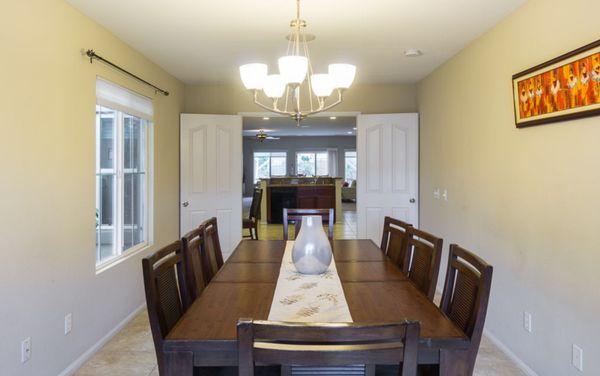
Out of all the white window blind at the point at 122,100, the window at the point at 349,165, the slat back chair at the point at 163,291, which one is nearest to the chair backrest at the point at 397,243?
the slat back chair at the point at 163,291

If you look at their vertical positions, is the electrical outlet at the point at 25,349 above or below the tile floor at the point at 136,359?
above

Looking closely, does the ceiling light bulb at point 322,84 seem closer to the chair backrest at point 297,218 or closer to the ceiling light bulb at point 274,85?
the ceiling light bulb at point 274,85

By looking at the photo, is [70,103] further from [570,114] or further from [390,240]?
[570,114]

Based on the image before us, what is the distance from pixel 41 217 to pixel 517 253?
2871mm

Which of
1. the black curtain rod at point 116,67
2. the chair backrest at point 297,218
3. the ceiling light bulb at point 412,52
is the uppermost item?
the ceiling light bulb at point 412,52

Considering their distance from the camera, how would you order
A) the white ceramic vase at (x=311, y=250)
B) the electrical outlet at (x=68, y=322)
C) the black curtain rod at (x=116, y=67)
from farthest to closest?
1. the black curtain rod at (x=116, y=67)
2. the electrical outlet at (x=68, y=322)
3. the white ceramic vase at (x=311, y=250)

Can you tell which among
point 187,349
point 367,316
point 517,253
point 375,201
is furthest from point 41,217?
point 375,201

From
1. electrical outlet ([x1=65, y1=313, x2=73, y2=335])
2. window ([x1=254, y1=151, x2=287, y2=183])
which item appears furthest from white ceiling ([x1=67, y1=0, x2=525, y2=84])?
window ([x1=254, y1=151, x2=287, y2=183])

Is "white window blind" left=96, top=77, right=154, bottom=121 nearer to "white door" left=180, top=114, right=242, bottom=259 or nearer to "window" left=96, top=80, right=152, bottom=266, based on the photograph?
"window" left=96, top=80, right=152, bottom=266

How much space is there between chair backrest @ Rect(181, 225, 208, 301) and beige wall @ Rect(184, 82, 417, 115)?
9.58ft

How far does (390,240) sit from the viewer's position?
2.88 meters

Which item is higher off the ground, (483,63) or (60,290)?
(483,63)

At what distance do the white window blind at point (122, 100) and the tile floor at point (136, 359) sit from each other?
1732 millimetres

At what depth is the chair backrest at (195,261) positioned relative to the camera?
200 centimetres
